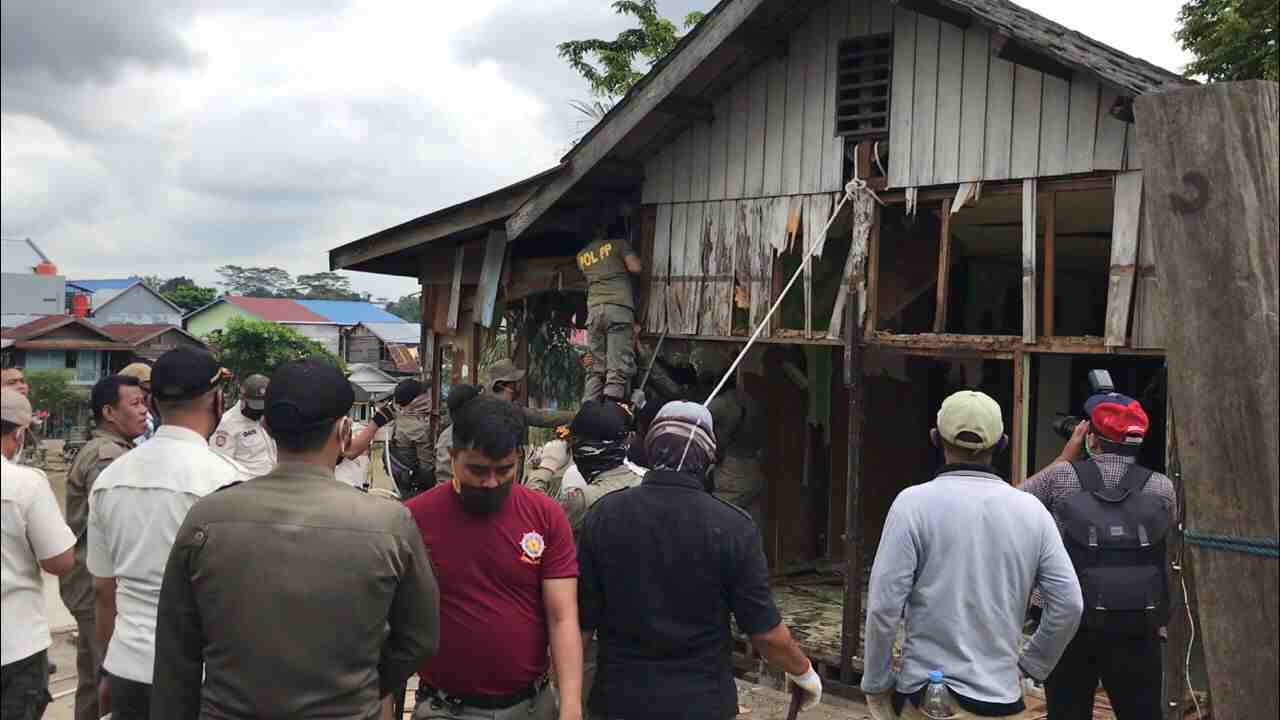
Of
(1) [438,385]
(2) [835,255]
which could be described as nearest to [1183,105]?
(2) [835,255]

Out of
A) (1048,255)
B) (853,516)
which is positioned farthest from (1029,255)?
(853,516)

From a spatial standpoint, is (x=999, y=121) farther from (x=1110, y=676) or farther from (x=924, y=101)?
(x=1110, y=676)

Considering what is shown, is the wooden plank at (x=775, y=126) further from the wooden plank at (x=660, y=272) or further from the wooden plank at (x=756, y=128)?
the wooden plank at (x=660, y=272)

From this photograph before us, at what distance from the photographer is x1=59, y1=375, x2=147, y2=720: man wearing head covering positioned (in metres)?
4.64

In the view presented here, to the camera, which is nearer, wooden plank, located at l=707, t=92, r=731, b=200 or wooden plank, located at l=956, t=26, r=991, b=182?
wooden plank, located at l=956, t=26, r=991, b=182

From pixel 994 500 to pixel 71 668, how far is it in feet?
23.2

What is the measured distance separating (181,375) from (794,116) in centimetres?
523

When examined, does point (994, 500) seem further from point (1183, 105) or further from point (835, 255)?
point (835, 255)

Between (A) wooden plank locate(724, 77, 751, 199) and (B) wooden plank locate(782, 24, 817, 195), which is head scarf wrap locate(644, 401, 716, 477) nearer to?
(B) wooden plank locate(782, 24, 817, 195)

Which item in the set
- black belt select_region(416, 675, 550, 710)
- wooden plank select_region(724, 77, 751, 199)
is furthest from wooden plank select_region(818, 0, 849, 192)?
black belt select_region(416, 675, 550, 710)

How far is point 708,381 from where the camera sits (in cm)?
919

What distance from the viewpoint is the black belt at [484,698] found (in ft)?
10.3

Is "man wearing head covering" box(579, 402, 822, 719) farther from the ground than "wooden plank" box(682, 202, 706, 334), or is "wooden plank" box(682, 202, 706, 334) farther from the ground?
"wooden plank" box(682, 202, 706, 334)

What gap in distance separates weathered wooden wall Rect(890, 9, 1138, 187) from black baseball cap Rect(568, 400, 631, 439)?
3424 mm
